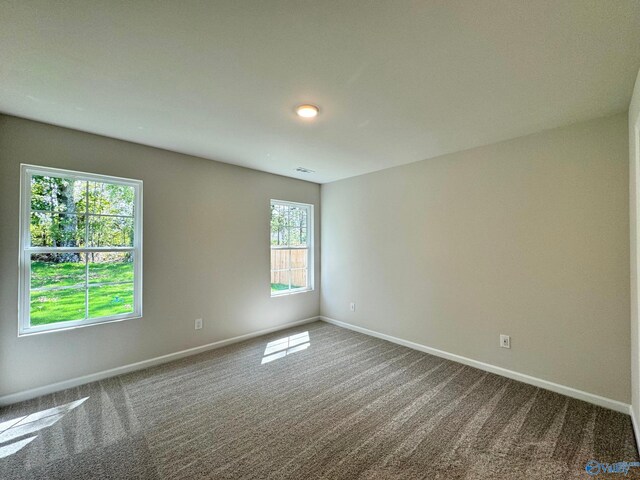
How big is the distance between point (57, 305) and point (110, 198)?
3.83 ft

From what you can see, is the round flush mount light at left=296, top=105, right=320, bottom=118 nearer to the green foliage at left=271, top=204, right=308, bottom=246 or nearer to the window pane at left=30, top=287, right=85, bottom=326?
the green foliage at left=271, top=204, right=308, bottom=246

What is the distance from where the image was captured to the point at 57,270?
2.67 m

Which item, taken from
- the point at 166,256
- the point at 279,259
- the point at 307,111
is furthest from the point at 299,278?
the point at 307,111

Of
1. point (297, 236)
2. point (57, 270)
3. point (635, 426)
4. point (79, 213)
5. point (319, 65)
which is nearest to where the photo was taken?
point (319, 65)

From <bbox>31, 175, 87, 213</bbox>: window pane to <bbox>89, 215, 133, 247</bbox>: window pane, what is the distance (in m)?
0.19

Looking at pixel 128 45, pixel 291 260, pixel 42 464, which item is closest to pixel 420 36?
pixel 128 45

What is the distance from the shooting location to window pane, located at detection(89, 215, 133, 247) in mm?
2871

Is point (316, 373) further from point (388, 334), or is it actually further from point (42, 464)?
point (42, 464)

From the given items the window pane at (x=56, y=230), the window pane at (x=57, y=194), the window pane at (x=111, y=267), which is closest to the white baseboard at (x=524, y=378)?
the window pane at (x=111, y=267)

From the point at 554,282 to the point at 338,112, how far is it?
100 inches

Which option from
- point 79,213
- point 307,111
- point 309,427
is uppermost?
point 307,111

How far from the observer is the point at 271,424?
2.12 m

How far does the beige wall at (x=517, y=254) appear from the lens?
2.33m

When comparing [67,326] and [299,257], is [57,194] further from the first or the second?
[299,257]
